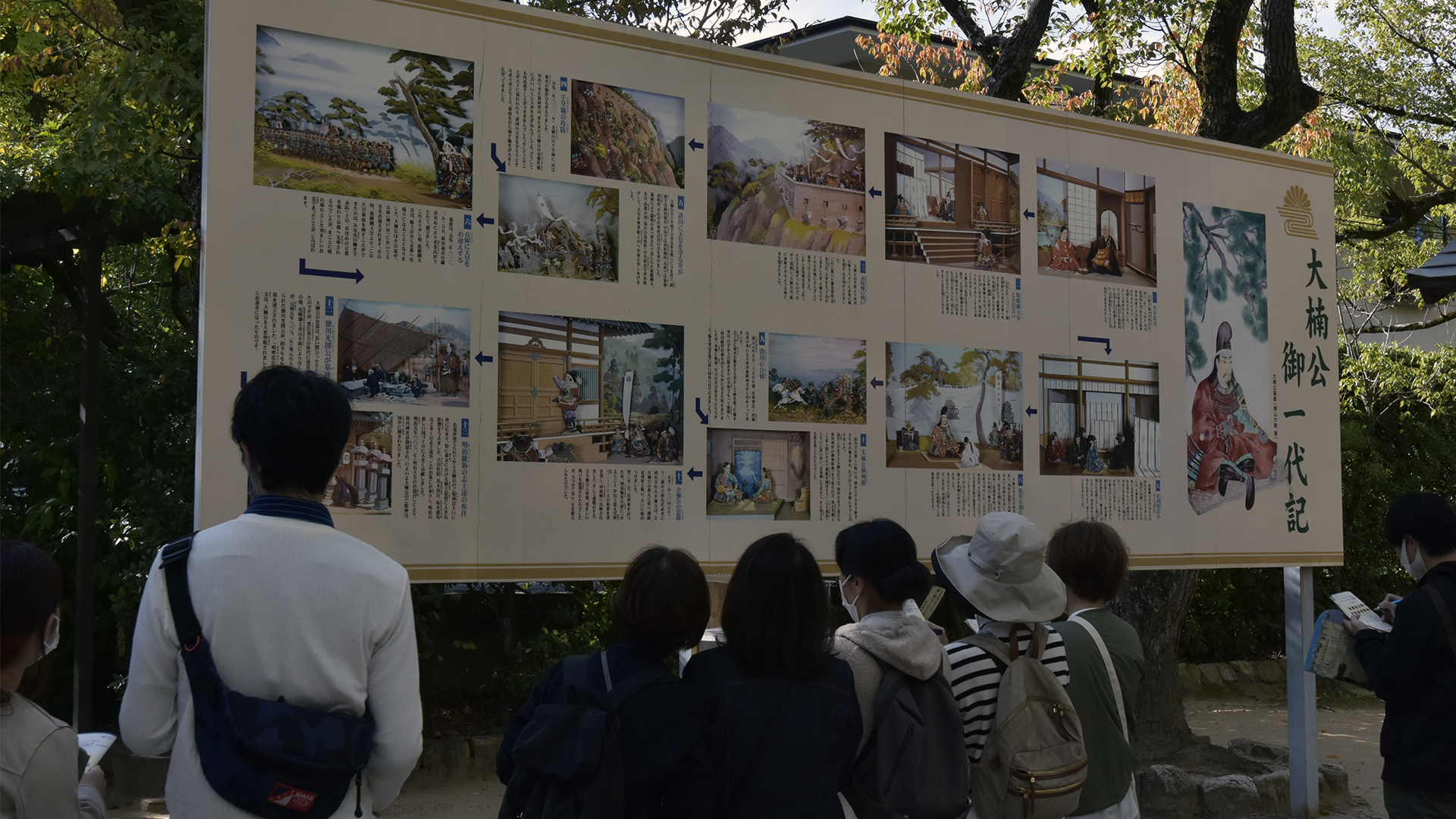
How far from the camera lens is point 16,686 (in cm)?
177

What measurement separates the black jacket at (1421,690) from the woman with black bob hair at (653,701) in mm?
2065

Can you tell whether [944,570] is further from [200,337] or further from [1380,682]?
[200,337]

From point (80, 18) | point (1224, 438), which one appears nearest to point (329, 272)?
point (1224, 438)

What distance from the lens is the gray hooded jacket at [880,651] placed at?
7.88 feet

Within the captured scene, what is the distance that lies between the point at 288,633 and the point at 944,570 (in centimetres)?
163

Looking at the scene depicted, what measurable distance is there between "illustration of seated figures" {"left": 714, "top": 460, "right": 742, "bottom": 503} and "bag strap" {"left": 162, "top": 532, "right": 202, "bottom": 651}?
7.35ft

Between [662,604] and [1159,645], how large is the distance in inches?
235

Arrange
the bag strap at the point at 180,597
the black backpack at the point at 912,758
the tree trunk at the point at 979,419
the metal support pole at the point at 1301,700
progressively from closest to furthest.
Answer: the bag strap at the point at 180,597 < the black backpack at the point at 912,758 < the tree trunk at the point at 979,419 < the metal support pole at the point at 1301,700

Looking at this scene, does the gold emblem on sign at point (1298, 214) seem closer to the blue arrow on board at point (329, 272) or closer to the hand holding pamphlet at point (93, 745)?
the blue arrow on board at point (329, 272)

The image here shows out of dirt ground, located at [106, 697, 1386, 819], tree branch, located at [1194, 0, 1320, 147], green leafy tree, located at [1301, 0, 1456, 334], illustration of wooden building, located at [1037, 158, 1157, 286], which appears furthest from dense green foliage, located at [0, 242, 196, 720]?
green leafy tree, located at [1301, 0, 1456, 334]

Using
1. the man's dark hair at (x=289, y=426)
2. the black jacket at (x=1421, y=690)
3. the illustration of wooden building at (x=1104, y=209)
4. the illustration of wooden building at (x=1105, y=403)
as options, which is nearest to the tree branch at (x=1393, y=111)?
A: the illustration of wooden building at (x=1104, y=209)

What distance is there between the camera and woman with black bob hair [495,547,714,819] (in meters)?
2.13

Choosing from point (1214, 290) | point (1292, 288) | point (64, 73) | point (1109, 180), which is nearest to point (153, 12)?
point (64, 73)

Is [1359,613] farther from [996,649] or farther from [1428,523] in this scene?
[996,649]
